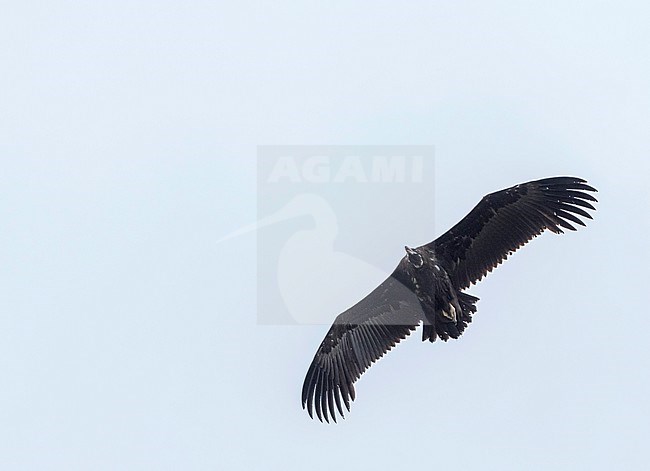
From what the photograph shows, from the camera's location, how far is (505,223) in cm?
2727

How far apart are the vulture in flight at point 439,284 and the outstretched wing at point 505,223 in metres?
0.02

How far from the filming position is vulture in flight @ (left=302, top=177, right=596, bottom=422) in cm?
2677

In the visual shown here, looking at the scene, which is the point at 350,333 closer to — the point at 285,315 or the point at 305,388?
the point at 305,388

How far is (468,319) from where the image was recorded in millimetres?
26438

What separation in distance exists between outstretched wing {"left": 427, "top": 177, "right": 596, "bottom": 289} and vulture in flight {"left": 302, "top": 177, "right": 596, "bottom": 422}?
0.02 meters

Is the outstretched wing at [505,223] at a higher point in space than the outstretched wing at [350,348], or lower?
higher

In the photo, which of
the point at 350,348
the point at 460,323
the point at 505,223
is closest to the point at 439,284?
the point at 460,323

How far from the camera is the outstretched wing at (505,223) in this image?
26844mm

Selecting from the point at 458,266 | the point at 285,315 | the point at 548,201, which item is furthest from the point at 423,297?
the point at 285,315

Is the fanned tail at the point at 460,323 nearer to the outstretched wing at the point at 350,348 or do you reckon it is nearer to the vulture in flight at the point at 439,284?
the vulture in flight at the point at 439,284

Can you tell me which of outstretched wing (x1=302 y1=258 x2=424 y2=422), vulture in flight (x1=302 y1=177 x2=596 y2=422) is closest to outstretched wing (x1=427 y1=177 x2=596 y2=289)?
vulture in flight (x1=302 y1=177 x2=596 y2=422)

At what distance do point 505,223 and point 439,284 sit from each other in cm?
194

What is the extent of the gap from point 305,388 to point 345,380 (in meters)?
0.91

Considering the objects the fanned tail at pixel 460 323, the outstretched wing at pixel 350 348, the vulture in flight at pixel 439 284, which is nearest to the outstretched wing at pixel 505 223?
the vulture in flight at pixel 439 284
